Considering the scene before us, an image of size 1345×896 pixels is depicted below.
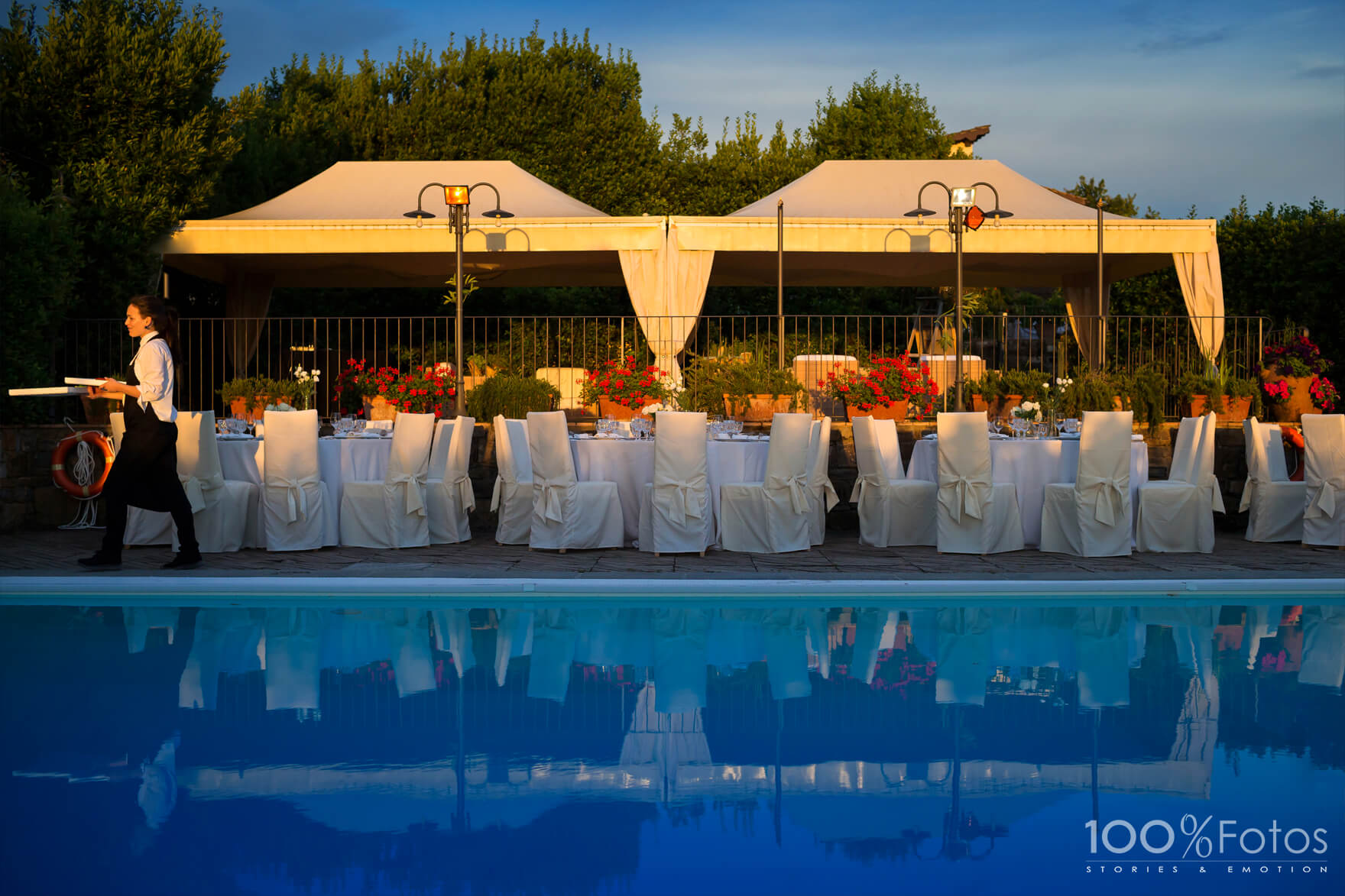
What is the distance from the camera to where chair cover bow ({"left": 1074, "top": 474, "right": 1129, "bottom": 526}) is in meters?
6.41

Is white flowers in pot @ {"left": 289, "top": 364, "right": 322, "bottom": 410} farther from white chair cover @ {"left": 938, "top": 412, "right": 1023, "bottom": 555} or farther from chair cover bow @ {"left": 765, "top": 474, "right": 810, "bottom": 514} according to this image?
white chair cover @ {"left": 938, "top": 412, "right": 1023, "bottom": 555}

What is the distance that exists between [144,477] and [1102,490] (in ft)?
18.4

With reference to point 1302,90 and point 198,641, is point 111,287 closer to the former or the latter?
point 198,641

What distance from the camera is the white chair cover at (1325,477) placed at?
22.5 feet

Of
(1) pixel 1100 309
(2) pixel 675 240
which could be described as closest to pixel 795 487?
(2) pixel 675 240

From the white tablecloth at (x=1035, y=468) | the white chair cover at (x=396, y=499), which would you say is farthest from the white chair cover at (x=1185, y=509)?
the white chair cover at (x=396, y=499)

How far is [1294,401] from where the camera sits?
8.79 m

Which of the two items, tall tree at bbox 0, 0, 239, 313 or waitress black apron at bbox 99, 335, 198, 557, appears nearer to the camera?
waitress black apron at bbox 99, 335, 198, 557

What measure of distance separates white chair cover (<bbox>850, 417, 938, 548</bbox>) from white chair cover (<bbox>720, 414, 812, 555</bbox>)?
23.9 inches

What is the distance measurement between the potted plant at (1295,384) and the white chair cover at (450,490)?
6676 millimetres

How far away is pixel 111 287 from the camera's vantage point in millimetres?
10094

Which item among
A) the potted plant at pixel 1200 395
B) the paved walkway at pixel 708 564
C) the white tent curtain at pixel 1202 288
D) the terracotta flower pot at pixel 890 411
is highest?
the white tent curtain at pixel 1202 288

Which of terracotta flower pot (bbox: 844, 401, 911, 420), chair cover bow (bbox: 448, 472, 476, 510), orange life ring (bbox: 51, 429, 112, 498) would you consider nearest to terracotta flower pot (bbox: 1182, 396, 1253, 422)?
terracotta flower pot (bbox: 844, 401, 911, 420)

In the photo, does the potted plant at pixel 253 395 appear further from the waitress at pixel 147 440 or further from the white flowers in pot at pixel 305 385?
the waitress at pixel 147 440
